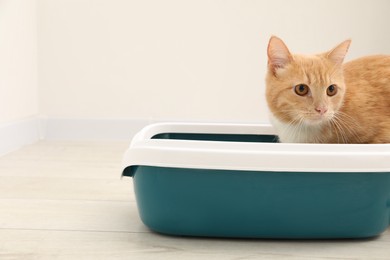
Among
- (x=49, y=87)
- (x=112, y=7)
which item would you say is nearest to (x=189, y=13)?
(x=112, y=7)

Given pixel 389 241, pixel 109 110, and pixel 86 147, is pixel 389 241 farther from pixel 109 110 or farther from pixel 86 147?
pixel 109 110

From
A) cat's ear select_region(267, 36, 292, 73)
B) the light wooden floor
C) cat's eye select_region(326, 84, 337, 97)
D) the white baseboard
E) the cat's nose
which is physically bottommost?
the white baseboard

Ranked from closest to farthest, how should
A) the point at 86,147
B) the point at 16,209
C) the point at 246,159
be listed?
the point at 246,159 → the point at 16,209 → the point at 86,147

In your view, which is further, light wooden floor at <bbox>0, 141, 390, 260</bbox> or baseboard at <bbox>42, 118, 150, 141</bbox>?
baseboard at <bbox>42, 118, 150, 141</bbox>

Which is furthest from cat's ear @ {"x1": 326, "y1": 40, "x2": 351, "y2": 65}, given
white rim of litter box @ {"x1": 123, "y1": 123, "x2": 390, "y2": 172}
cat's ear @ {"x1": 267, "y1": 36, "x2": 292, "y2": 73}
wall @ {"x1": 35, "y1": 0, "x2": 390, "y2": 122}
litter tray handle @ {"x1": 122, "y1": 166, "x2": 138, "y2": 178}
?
wall @ {"x1": 35, "y1": 0, "x2": 390, "y2": 122}

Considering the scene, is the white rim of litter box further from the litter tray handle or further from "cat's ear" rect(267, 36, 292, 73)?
"cat's ear" rect(267, 36, 292, 73)

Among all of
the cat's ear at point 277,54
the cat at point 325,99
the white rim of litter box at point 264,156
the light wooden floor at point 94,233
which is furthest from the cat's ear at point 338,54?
the light wooden floor at point 94,233

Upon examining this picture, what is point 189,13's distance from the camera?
7.65 feet

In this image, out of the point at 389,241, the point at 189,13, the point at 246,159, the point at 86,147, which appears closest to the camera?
the point at 246,159

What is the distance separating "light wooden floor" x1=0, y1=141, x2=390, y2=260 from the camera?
0.97m

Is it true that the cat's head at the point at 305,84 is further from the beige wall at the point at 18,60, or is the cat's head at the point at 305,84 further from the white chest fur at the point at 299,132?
the beige wall at the point at 18,60

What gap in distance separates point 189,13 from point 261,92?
512mm

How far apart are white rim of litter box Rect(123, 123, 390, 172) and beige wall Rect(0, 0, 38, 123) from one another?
3.97 feet

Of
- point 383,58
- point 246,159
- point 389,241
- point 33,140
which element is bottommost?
point 33,140
